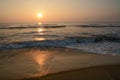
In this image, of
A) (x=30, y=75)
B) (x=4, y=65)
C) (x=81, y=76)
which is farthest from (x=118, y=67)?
(x=4, y=65)

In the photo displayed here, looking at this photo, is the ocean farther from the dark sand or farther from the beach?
the dark sand

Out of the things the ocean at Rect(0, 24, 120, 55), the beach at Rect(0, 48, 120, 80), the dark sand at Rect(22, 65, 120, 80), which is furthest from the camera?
the ocean at Rect(0, 24, 120, 55)

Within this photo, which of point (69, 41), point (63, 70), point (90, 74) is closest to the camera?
point (90, 74)

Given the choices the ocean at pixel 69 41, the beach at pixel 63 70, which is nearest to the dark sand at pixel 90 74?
the beach at pixel 63 70

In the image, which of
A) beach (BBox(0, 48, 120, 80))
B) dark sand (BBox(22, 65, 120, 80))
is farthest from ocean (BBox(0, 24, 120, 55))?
dark sand (BBox(22, 65, 120, 80))

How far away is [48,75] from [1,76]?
Result: 60.0 inches

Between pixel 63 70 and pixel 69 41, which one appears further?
pixel 69 41

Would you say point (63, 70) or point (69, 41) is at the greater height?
point (63, 70)

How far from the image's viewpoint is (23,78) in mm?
5152

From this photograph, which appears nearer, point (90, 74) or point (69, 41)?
point (90, 74)

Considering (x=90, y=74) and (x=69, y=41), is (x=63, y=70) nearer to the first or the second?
(x=90, y=74)

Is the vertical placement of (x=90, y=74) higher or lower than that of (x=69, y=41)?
higher

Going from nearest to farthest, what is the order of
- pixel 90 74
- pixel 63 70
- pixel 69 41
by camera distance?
pixel 90 74 → pixel 63 70 → pixel 69 41

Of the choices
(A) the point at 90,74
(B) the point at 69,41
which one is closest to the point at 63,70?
(A) the point at 90,74
